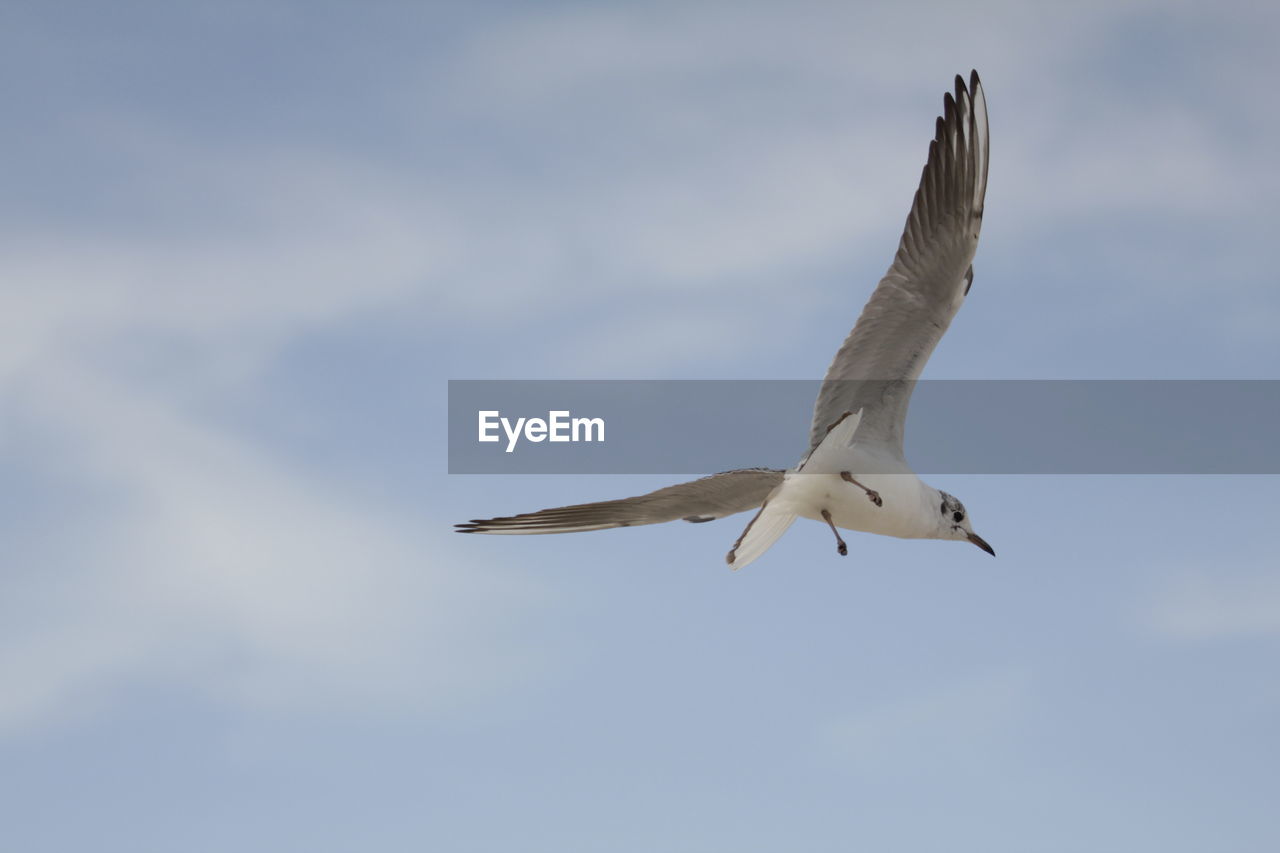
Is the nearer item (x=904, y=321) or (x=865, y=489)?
(x=865, y=489)

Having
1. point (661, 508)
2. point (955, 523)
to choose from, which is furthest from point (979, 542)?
point (661, 508)

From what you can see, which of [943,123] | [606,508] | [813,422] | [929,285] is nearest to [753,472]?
[606,508]

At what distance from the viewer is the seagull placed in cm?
A: 895

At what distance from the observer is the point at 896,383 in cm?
970

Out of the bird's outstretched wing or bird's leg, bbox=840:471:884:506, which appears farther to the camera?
bird's leg, bbox=840:471:884:506

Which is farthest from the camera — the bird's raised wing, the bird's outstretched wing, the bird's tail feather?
the bird's raised wing

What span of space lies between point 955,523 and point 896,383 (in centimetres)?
114

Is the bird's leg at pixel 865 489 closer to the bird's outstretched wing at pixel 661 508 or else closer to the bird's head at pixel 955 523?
the bird's outstretched wing at pixel 661 508

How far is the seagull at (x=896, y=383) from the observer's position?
8945 mm

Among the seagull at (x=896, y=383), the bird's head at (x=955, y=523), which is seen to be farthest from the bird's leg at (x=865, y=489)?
the bird's head at (x=955, y=523)

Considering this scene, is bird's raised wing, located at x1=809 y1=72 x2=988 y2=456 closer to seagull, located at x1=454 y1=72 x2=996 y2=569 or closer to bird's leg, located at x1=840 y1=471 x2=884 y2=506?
seagull, located at x1=454 y1=72 x2=996 y2=569

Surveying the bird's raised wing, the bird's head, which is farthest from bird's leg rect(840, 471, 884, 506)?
the bird's head

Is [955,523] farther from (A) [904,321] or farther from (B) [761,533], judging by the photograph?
(B) [761,533]

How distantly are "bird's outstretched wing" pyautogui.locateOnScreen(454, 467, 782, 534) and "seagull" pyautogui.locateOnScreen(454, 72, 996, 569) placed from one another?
0.01 meters
